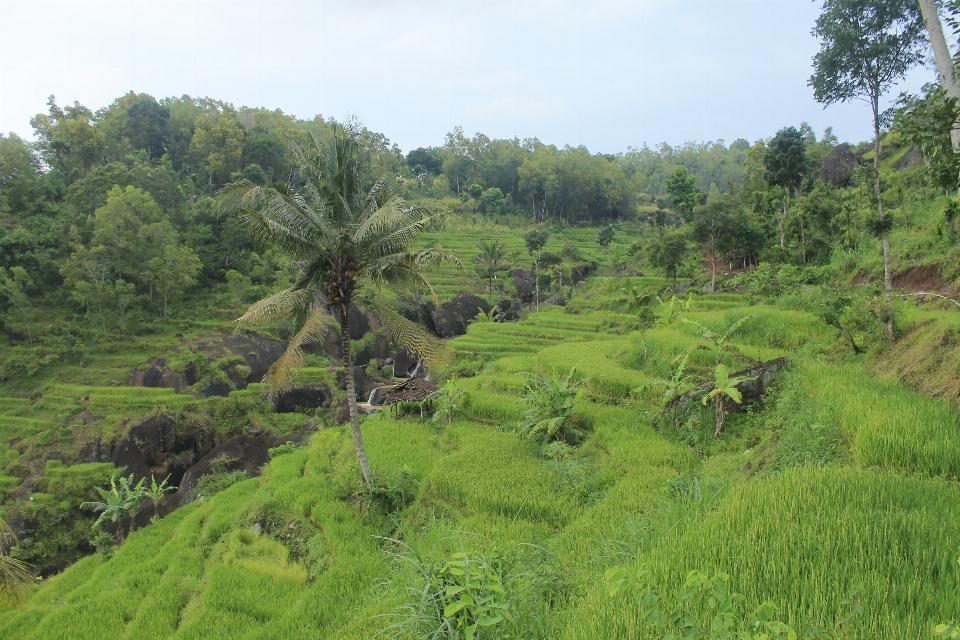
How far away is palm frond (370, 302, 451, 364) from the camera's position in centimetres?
911

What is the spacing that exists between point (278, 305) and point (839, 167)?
143 ft

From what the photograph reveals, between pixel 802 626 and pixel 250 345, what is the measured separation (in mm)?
31683

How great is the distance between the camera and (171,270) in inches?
1289

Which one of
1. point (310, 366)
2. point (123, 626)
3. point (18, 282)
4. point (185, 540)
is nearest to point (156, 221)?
point (18, 282)

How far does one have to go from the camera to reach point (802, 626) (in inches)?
119

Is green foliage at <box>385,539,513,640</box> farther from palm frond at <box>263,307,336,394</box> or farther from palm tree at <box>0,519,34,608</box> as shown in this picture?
palm tree at <box>0,519,34,608</box>

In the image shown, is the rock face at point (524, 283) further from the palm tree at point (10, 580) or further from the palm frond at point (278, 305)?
the palm tree at point (10, 580)

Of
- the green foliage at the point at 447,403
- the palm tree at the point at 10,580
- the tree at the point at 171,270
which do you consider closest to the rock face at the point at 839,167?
the green foliage at the point at 447,403

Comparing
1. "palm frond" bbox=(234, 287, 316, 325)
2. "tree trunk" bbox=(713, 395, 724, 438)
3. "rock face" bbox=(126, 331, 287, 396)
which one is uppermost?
"palm frond" bbox=(234, 287, 316, 325)

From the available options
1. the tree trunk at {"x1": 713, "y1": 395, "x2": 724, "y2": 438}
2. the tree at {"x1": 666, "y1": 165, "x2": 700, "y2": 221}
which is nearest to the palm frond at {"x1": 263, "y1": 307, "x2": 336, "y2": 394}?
the tree trunk at {"x1": 713, "y1": 395, "x2": 724, "y2": 438}

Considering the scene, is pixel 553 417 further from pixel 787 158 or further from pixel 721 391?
pixel 787 158

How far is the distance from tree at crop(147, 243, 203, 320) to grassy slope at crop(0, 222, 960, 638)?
74.1ft

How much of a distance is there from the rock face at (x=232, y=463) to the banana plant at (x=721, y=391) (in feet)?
51.5

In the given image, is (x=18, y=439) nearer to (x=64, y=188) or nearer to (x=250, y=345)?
(x=250, y=345)
